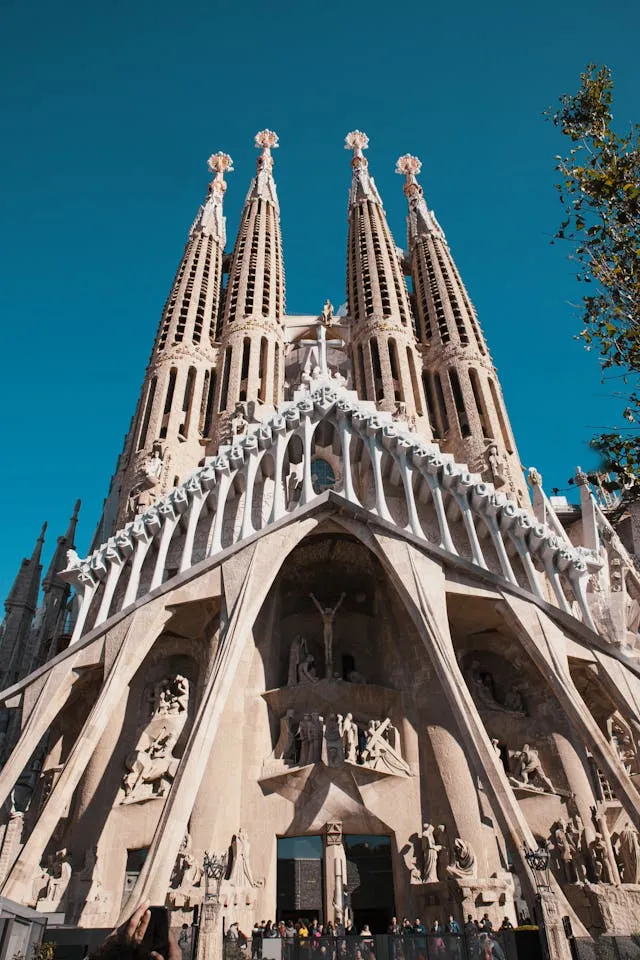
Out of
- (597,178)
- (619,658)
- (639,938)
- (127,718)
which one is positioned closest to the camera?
(639,938)

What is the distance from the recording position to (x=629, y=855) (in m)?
12.4

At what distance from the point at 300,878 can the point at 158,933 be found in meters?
11.0

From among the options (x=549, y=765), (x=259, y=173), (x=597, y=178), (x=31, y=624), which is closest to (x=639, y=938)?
→ (x=549, y=765)

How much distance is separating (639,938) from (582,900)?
5.51 meters

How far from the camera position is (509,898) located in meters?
11.9

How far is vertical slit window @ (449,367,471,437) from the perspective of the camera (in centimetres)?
2209

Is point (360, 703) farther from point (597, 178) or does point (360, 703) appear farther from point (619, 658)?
point (597, 178)

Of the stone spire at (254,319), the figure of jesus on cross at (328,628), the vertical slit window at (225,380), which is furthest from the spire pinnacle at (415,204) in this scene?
the figure of jesus on cross at (328,628)

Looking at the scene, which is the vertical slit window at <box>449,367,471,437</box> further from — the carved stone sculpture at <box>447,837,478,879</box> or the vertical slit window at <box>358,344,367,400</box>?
the carved stone sculpture at <box>447,837,478,879</box>

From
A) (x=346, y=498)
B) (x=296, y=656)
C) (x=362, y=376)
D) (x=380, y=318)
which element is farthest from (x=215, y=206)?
(x=296, y=656)

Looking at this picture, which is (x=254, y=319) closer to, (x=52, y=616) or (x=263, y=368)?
(x=263, y=368)

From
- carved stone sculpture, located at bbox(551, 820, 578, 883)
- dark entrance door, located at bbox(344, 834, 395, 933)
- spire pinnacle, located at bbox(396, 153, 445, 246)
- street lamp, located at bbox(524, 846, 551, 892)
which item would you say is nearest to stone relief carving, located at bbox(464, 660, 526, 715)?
carved stone sculpture, located at bbox(551, 820, 578, 883)

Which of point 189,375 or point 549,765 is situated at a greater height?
point 189,375

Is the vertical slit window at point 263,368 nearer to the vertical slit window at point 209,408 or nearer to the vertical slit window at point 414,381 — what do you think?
the vertical slit window at point 209,408
